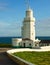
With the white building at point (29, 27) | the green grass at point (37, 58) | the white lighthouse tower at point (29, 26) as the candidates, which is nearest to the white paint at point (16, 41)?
the white building at point (29, 27)

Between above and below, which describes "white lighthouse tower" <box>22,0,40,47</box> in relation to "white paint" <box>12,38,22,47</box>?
above

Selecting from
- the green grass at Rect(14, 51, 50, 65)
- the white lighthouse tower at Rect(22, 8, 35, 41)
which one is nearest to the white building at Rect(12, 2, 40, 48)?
the white lighthouse tower at Rect(22, 8, 35, 41)

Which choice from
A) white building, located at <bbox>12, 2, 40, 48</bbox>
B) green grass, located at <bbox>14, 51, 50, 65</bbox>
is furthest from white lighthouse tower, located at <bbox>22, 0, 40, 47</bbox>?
green grass, located at <bbox>14, 51, 50, 65</bbox>

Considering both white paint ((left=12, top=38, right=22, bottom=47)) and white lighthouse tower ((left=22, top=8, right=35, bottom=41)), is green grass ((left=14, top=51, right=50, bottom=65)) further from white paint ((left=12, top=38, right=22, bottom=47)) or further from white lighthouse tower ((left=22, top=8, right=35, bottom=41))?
white lighthouse tower ((left=22, top=8, right=35, bottom=41))

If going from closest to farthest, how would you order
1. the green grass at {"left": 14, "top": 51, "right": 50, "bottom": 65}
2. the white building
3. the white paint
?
the green grass at {"left": 14, "top": 51, "right": 50, "bottom": 65} → the white paint → the white building

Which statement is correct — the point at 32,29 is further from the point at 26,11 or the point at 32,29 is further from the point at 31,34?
the point at 26,11

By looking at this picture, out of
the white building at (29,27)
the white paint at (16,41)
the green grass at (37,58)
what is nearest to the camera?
the green grass at (37,58)

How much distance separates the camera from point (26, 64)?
15625 mm

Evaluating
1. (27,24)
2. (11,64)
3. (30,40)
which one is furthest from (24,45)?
(11,64)

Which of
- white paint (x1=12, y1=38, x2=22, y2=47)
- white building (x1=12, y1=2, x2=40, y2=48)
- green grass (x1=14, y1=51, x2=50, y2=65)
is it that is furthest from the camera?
white building (x1=12, y1=2, x2=40, y2=48)

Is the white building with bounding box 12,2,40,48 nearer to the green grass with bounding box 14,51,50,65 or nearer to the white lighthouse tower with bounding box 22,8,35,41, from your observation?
the white lighthouse tower with bounding box 22,8,35,41

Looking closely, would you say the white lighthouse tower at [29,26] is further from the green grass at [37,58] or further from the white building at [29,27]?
the green grass at [37,58]

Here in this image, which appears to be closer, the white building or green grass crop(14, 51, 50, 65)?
green grass crop(14, 51, 50, 65)

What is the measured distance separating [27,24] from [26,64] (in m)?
32.4
